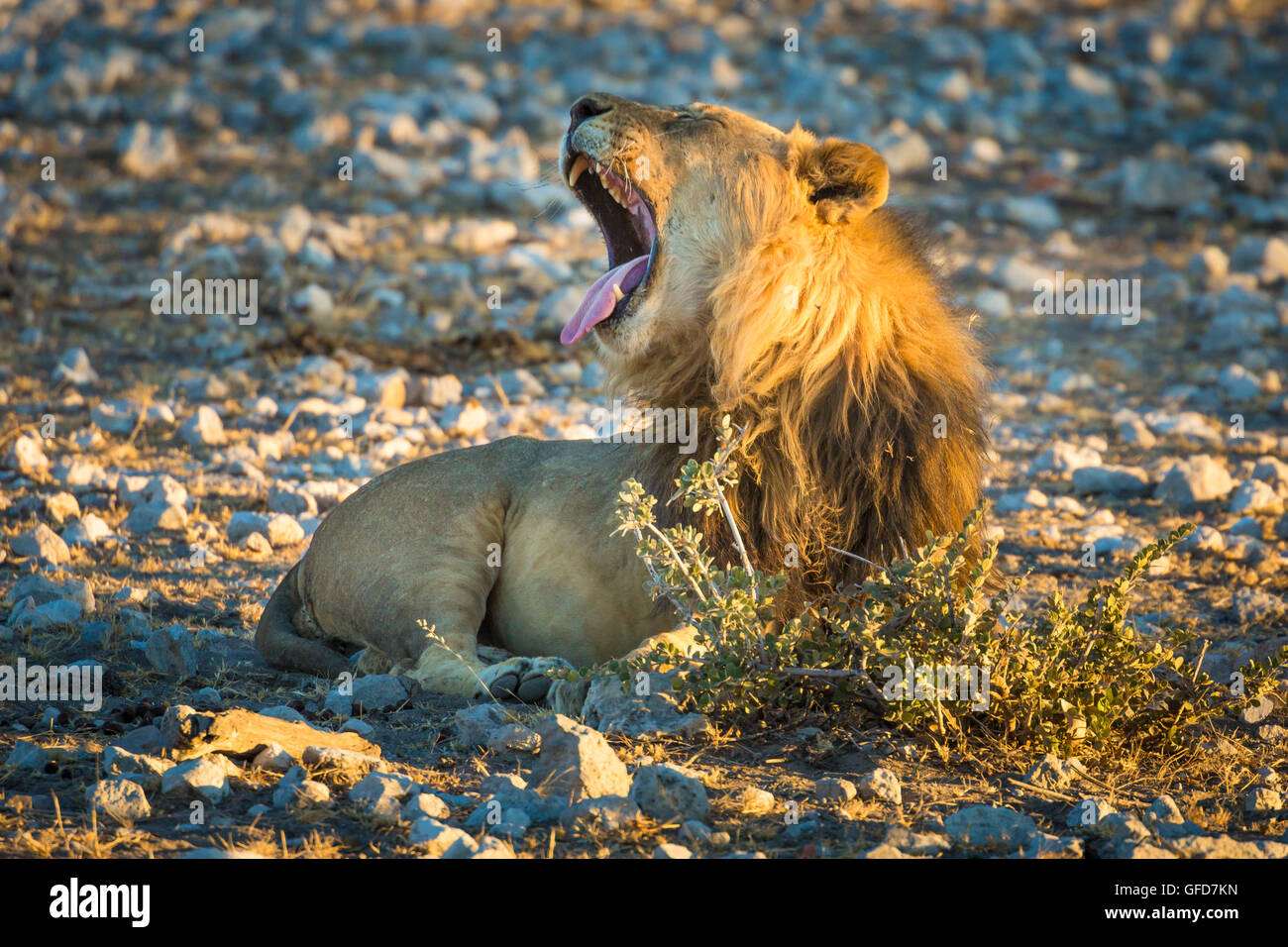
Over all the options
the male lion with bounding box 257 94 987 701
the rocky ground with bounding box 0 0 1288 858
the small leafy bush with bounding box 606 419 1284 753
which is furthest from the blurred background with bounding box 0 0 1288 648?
the small leafy bush with bounding box 606 419 1284 753

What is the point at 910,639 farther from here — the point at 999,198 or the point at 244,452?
the point at 999,198

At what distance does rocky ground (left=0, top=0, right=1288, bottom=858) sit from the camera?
11.8 feet

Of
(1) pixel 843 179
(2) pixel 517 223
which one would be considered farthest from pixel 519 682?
(2) pixel 517 223

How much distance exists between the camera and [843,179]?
4660mm

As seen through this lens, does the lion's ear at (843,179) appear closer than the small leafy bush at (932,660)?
No

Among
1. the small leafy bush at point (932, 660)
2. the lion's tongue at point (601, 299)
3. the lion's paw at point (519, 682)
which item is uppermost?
the lion's tongue at point (601, 299)

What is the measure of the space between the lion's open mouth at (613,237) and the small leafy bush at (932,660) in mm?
853

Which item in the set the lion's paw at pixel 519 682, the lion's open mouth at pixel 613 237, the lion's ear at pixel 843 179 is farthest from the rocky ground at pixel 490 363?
the lion's ear at pixel 843 179

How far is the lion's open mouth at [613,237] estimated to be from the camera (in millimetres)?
4891

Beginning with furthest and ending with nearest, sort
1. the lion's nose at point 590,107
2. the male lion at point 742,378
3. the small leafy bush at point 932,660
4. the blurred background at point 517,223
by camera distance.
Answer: the blurred background at point 517,223 < the lion's nose at point 590,107 < the male lion at point 742,378 < the small leafy bush at point 932,660

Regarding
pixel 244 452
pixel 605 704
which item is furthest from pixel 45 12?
pixel 605 704

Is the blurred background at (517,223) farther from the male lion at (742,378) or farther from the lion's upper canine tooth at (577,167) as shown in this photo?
the male lion at (742,378)

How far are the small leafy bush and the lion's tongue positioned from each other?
84 centimetres

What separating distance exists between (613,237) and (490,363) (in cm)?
428
